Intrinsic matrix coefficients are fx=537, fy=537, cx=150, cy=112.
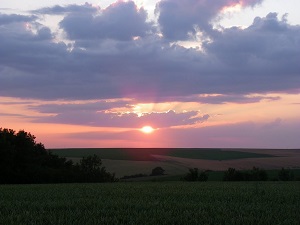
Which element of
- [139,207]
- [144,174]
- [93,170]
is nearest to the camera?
[139,207]

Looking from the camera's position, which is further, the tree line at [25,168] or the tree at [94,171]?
the tree at [94,171]

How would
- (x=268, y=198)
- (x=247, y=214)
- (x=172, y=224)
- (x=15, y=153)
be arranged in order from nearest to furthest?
(x=172, y=224)
(x=247, y=214)
(x=268, y=198)
(x=15, y=153)

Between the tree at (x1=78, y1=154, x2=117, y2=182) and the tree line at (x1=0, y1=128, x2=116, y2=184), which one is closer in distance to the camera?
the tree line at (x1=0, y1=128, x2=116, y2=184)

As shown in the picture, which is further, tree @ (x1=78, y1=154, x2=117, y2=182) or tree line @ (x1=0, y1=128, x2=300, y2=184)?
tree @ (x1=78, y1=154, x2=117, y2=182)

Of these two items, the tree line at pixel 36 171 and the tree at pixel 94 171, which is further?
the tree at pixel 94 171

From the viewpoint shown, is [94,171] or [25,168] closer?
[25,168]

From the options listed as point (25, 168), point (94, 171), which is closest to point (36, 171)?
point (25, 168)

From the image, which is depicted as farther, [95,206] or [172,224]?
[95,206]

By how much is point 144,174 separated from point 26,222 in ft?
281

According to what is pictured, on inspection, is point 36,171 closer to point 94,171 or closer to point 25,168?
point 25,168

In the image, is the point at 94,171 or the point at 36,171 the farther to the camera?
the point at 94,171

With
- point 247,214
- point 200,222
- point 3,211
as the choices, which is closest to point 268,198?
point 247,214

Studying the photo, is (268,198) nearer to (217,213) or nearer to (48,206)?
(217,213)

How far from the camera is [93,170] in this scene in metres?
83.3
